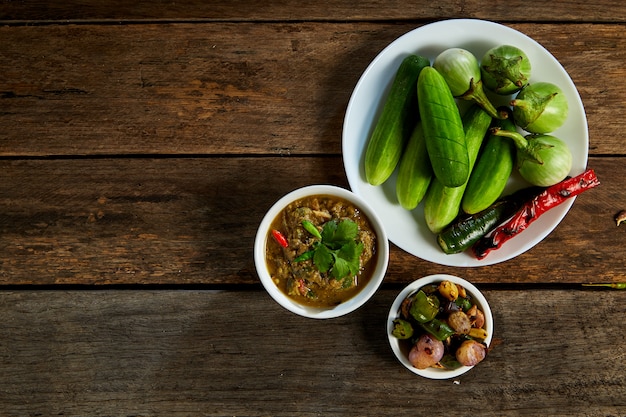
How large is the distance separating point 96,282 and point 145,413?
0.39 metres

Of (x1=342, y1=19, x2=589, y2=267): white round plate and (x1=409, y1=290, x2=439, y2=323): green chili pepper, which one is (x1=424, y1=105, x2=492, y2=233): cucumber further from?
(x1=409, y1=290, x2=439, y2=323): green chili pepper

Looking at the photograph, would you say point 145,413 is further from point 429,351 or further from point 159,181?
point 429,351

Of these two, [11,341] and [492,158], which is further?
[11,341]

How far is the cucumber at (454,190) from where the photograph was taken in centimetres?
148

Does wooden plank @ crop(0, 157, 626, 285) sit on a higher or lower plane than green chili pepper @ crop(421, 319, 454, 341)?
higher

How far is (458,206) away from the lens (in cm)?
151

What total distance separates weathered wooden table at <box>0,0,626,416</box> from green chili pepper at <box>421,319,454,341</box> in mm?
180

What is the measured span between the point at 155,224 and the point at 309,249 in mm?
491

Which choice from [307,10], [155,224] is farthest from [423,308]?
[307,10]

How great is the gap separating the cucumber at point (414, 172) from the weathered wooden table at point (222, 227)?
7.7 inches

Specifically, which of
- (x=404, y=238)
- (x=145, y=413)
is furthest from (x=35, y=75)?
(x=404, y=238)

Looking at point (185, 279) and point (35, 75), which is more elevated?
point (35, 75)

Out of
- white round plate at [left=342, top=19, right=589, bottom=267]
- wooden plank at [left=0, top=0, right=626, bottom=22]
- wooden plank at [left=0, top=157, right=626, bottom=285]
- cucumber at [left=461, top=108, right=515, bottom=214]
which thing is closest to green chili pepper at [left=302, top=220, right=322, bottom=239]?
white round plate at [left=342, top=19, right=589, bottom=267]

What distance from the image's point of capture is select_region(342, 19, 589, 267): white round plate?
151 cm
